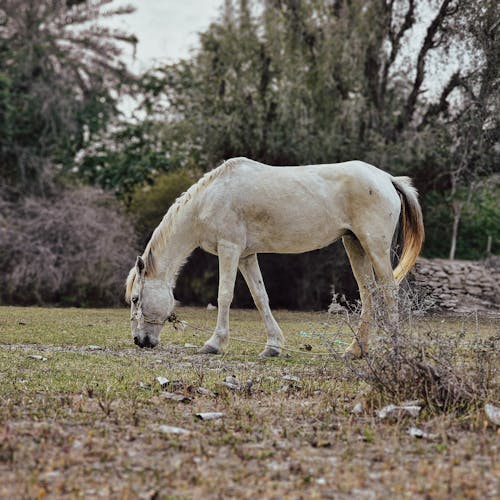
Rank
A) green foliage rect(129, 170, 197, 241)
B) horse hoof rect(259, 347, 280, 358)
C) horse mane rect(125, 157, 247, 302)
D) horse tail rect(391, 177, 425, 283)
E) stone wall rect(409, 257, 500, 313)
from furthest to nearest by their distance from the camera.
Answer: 1. green foliage rect(129, 170, 197, 241)
2. stone wall rect(409, 257, 500, 313)
3. horse tail rect(391, 177, 425, 283)
4. horse mane rect(125, 157, 247, 302)
5. horse hoof rect(259, 347, 280, 358)

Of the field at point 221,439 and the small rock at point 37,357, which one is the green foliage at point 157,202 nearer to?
the small rock at point 37,357

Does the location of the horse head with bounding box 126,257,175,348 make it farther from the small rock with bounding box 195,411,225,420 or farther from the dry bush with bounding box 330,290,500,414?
the small rock with bounding box 195,411,225,420

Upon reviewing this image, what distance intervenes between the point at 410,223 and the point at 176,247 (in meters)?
2.48

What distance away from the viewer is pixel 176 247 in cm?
697

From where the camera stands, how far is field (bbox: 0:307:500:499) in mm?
2438

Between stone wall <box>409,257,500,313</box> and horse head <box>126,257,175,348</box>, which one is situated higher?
stone wall <box>409,257,500,313</box>

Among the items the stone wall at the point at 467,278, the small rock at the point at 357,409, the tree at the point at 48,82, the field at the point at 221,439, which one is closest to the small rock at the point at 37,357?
the field at the point at 221,439

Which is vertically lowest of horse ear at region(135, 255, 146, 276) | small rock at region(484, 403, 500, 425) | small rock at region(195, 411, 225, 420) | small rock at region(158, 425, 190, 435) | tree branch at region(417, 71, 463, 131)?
small rock at region(158, 425, 190, 435)

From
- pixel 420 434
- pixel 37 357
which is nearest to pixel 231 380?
pixel 420 434

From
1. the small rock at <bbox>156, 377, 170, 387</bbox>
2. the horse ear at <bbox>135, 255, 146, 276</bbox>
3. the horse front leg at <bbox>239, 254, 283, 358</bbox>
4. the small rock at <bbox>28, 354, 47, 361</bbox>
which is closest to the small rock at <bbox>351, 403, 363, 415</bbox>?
the small rock at <bbox>156, 377, 170, 387</bbox>

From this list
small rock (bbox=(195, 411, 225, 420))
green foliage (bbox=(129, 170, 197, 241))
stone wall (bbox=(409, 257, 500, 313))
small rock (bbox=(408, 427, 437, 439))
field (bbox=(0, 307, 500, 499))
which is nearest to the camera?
field (bbox=(0, 307, 500, 499))

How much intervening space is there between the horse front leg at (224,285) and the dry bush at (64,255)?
9.33 m

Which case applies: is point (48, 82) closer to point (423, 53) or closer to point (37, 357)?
point (423, 53)

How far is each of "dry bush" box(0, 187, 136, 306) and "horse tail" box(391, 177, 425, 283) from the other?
31.9 ft
